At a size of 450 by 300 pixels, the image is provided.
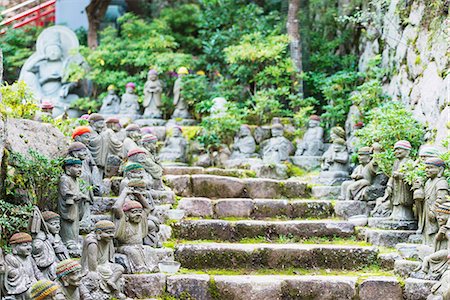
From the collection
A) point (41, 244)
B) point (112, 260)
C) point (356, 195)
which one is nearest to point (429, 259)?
point (356, 195)

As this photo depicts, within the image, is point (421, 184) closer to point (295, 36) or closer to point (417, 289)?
point (417, 289)

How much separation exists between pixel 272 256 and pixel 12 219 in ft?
11.6

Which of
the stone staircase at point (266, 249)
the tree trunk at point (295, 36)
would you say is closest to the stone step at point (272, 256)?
the stone staircase at point (266, 249)

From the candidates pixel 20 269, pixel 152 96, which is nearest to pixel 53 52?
pixel 152 96

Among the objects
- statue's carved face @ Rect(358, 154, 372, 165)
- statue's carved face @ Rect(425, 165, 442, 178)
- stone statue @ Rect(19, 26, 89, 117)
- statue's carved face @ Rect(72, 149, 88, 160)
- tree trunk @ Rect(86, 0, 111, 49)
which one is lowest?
statue's carved face @ Rect(425, 165, 442, 178)

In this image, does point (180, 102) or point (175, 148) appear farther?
point (180, 102)

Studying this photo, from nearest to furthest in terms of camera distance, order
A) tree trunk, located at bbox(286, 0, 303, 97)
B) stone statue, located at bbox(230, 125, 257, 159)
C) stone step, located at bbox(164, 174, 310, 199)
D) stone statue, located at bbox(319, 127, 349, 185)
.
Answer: stone step, located at bbox(164, 174, 310, 199)
stone statue, located at bbox(319, 127, 349, 185)
stone statue, located at bbox(230, 125, 257, 159)
tree trunk, located at bbox(286, 0, 303, 97)

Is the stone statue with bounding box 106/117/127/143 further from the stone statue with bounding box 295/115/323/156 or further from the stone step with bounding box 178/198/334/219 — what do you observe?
the stone statue with bounding box 295/115/323/156

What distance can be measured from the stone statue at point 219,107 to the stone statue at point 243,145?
1.73ft

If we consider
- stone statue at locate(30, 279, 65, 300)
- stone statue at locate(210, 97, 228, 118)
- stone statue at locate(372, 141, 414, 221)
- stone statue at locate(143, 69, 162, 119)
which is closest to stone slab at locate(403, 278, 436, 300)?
stone statue at locate(372, 141, 414, 221)

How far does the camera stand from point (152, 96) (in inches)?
606

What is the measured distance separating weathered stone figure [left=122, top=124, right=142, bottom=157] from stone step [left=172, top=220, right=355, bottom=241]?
1.60 metres

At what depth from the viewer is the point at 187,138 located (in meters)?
14.0

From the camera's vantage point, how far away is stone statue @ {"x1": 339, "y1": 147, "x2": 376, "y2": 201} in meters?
10.6
